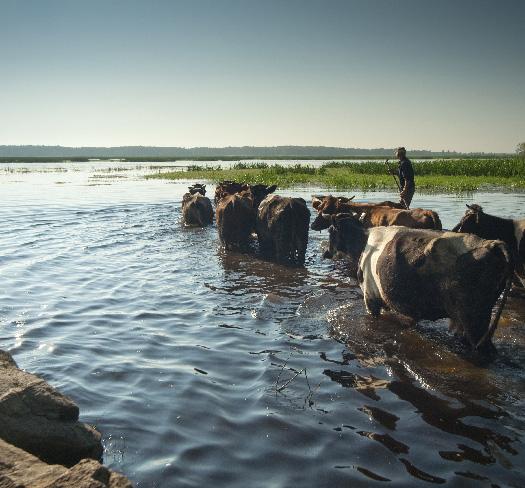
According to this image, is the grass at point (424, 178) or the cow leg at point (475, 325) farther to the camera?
the grass at point (424, 178)

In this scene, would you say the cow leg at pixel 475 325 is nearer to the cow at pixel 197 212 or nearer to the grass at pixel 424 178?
the cow at pixel 197 212

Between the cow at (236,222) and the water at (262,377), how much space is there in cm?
249

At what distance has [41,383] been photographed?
460cm

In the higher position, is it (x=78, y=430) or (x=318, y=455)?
(x=78, y=430)

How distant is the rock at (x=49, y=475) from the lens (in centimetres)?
315

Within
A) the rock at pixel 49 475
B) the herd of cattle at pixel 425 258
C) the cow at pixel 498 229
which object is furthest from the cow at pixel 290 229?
the rock at pixel 49 475

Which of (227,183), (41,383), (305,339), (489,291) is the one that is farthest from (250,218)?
(41,383)

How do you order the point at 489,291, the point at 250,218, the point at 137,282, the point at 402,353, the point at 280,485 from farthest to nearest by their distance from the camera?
the point at 250,218, the point at 137,282, the point at 402,353, the point at 489,291, the point at 280,485

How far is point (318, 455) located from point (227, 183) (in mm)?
14535

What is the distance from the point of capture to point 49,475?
3.25 meters

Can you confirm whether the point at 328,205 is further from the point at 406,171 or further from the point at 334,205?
the point at 406,171

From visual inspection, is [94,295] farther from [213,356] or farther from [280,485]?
[280,485]

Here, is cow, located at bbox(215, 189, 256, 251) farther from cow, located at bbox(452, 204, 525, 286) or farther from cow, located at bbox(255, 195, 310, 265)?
cow, located at bbox(452, 204, 525, 286)

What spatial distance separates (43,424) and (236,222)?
1070 centimetres
